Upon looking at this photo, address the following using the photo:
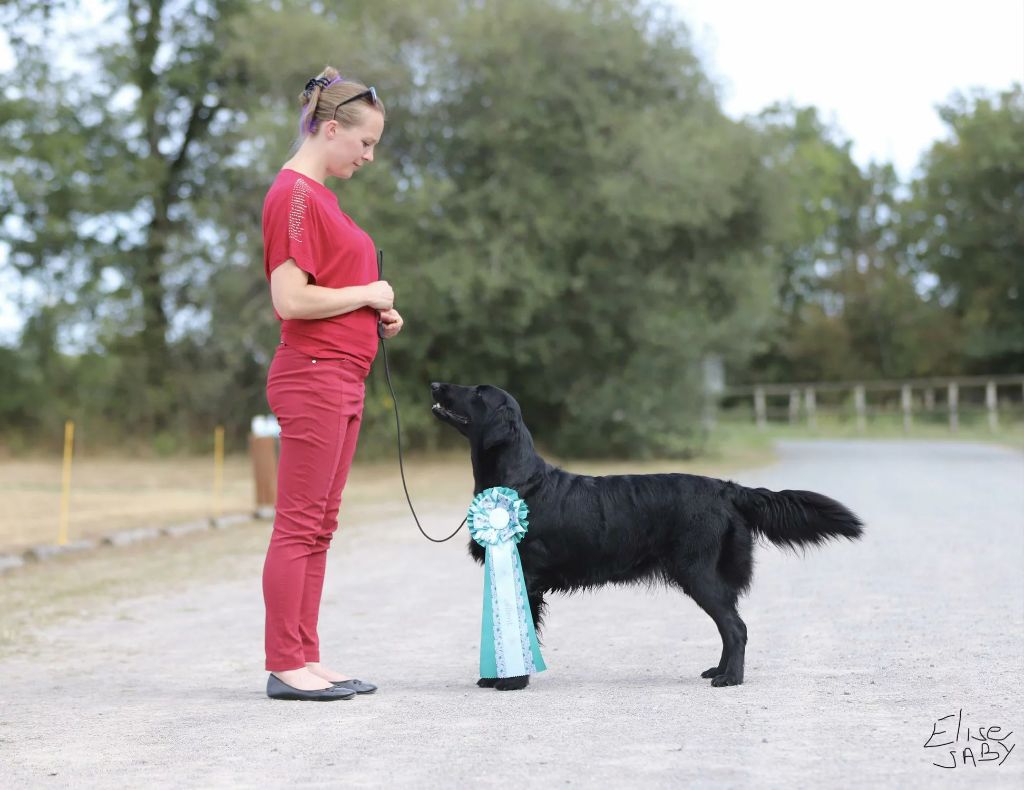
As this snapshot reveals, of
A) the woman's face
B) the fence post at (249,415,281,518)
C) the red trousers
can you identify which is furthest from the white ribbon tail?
the fence post at (249,415,281,518)

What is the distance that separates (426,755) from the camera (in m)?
3.68

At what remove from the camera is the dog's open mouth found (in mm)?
5008

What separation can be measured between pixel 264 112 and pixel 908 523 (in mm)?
13991

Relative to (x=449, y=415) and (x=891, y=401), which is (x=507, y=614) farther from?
(x=891, y=401)

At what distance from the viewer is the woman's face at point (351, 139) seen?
4629mm

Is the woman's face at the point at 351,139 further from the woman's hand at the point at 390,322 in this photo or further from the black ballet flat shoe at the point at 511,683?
the black ballet flat shoe at the point at 511,683

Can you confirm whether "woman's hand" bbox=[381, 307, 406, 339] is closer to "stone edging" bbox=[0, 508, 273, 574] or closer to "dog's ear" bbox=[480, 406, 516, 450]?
"dog's ear" bbox=[480, 406, 516, 450]

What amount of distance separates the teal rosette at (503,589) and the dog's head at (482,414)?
0.70ft

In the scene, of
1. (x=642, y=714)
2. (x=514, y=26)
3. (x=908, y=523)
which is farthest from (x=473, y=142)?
(x=642, y=714)

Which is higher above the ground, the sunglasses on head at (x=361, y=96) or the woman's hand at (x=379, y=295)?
the sunglasses on head at (x=361, y=96)

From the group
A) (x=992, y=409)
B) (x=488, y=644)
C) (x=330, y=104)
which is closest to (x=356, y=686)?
(x=488, y=644)

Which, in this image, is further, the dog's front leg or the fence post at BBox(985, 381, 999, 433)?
the fence post at BBox(985, 381, 999, 433)

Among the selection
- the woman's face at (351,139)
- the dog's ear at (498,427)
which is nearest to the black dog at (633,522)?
the dog's ear at (498,427)

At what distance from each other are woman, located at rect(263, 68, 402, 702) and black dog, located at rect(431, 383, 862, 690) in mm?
564
